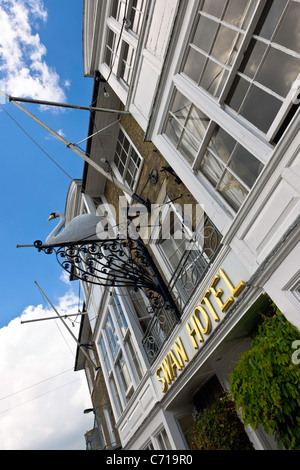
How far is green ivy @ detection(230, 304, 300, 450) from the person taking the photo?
3277 mm

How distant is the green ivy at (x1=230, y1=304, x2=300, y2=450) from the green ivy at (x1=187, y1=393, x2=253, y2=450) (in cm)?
223

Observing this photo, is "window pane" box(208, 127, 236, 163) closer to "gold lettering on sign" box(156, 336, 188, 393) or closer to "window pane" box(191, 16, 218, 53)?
"window pane" box(191, 16, 218, 53)

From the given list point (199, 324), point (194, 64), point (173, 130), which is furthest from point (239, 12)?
point (199, 324)

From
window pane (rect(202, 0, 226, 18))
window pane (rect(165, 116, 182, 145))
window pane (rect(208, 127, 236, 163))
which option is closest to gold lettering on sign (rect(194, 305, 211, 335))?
window pane (rect(208, 127, 236, 163))

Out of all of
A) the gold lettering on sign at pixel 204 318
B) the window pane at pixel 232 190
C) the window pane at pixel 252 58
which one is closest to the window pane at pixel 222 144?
the window pane at pixel 232 190

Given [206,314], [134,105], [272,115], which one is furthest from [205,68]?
[206,314]

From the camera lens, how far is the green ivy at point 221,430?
5.38 meters

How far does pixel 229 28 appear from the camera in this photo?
4.53 meters

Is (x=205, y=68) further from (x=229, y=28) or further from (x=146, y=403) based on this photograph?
(x=146, y=403)

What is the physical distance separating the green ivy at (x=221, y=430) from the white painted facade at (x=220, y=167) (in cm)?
24

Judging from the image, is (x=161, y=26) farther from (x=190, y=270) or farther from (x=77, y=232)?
(x=190, y=270)

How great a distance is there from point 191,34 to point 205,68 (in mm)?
868

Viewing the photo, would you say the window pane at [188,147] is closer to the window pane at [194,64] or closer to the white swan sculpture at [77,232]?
the window pane at [194,64]

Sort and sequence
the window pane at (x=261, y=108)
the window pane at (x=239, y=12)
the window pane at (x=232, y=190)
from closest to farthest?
the window pane at (x=261, y=108) < the window pane at (x=239, y=12) < the window pane at (x=232, y=190)
